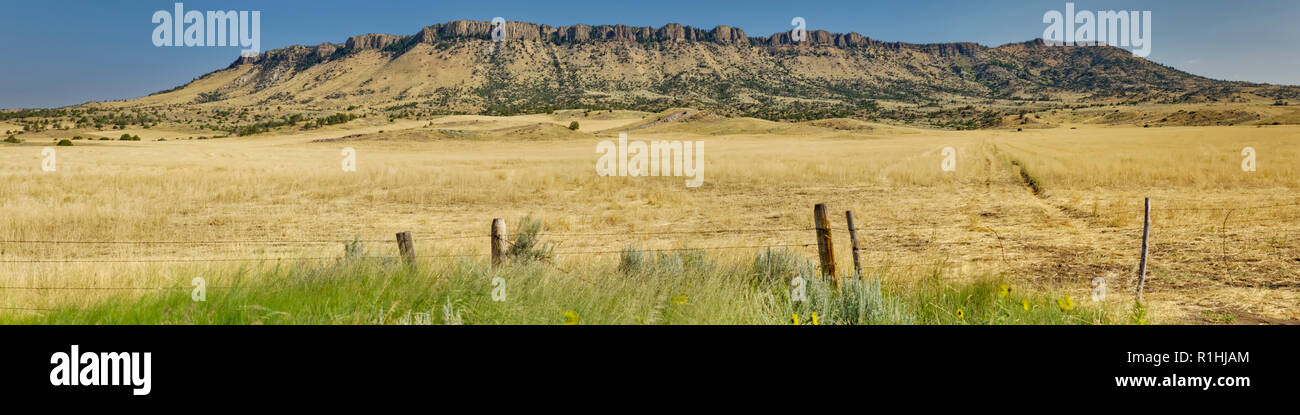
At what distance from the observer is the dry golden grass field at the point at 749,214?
423 inches

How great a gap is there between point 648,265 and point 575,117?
10800 centimetres

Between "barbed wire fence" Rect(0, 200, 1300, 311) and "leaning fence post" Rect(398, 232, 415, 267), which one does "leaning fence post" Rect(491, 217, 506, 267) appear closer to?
"barbed wire fence" Rect(0, 200, 1300, 311)

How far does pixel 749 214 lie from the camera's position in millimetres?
21250

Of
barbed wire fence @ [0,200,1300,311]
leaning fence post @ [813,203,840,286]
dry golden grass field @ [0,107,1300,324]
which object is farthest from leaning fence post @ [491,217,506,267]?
leaning fence post @ [813,203,840,286]

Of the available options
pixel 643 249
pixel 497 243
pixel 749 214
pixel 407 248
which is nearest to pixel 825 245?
pixel 497 243

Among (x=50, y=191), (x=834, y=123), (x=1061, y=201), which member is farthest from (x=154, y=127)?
(x=1061, y=201)

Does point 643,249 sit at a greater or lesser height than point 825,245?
lesser

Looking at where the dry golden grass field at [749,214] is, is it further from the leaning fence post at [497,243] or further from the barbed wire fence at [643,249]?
the leaning fence post at [497,243]

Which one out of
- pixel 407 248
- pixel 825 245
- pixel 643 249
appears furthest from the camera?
pixel 643 249

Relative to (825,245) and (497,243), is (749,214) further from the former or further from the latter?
(497,243)

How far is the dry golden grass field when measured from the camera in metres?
10.7

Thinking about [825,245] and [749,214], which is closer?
[825,245]
